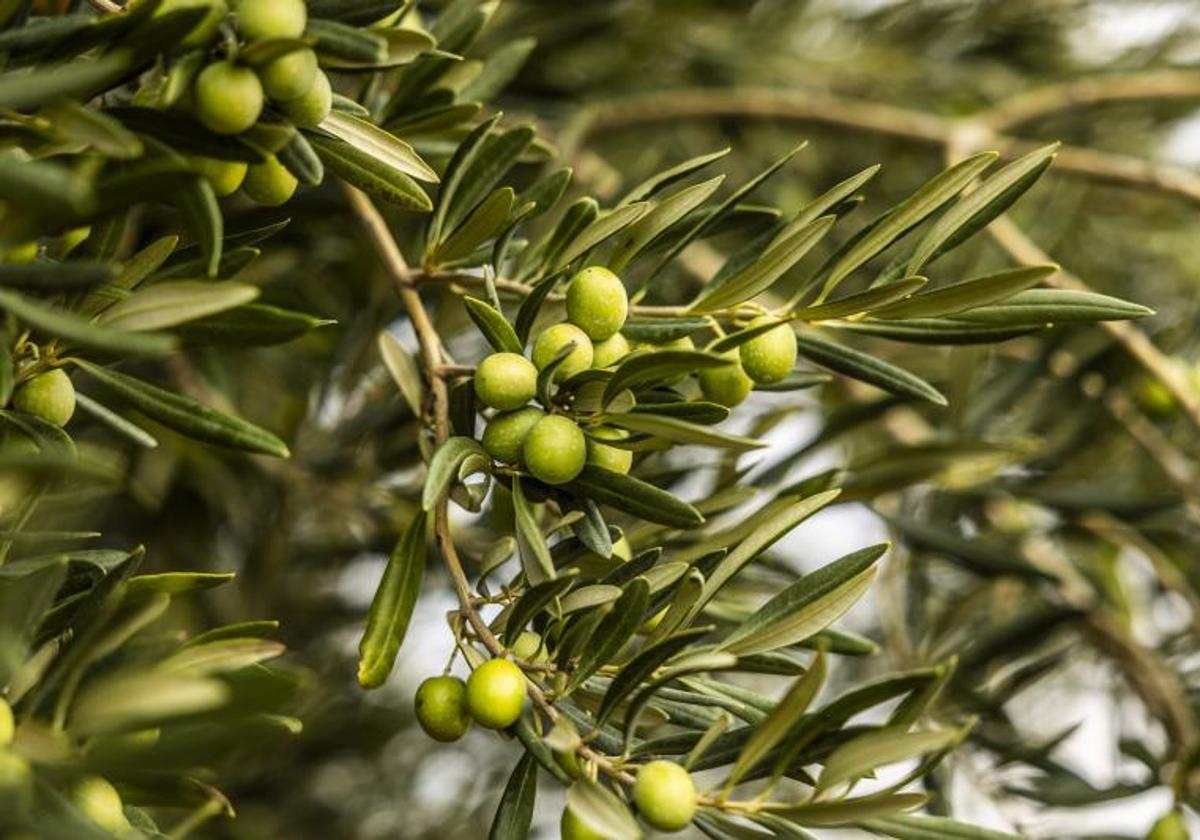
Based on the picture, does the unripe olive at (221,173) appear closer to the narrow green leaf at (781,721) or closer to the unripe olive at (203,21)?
the unripe olive at (203,21)

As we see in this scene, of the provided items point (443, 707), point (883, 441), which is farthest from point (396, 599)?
point (883, 441)

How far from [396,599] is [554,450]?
147mm

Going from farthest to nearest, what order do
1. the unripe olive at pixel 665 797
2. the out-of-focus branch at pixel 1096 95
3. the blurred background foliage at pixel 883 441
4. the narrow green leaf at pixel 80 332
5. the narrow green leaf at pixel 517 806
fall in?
the out-of-focus branch at pixel 1096 95, the blurred background foliage at pixel 883 441, the narrow green leaf at pixel 517 806, the unripe olive at pixel 665 797, the narrow green leaf at pixel 80 332

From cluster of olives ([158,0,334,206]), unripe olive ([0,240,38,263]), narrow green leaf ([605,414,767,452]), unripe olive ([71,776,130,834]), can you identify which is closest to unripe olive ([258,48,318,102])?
cluster of olives ([158,0,334,206])

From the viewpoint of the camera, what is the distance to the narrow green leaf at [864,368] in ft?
2.65

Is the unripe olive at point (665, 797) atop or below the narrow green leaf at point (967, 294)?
below

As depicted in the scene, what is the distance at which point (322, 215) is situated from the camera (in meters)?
1.25

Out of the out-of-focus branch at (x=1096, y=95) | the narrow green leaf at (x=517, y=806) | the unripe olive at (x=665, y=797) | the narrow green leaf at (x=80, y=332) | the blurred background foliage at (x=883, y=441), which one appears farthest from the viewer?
the out-of-focus branch at (x=1096, y=95)

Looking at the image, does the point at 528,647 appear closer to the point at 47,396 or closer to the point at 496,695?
the point at 496,695

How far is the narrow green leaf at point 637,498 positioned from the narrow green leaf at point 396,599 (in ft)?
0.35

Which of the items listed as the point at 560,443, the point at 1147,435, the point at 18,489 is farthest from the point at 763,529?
the point at 1147,435

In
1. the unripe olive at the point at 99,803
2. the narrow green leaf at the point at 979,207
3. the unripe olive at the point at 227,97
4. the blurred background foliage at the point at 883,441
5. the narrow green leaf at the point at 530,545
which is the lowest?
the blurred background foliage at the point at 883,441

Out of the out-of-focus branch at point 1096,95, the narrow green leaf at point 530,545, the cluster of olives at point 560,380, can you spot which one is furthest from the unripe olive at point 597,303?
the out-of-focus branch at point 1096,95

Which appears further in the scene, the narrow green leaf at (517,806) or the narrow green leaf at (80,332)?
the narrow green leaf at (517,806)
